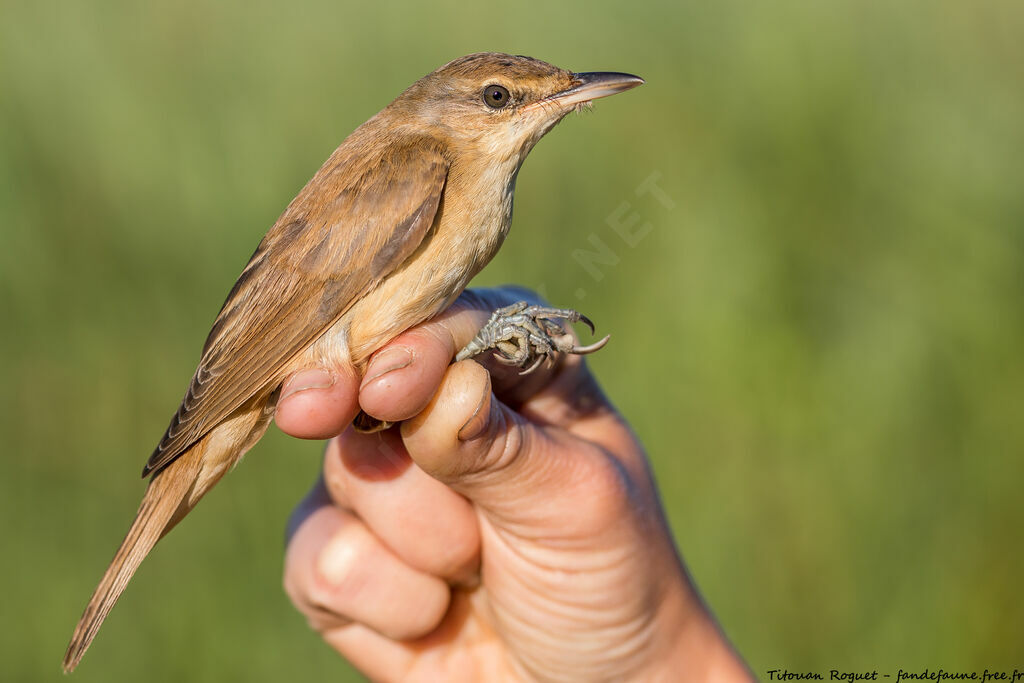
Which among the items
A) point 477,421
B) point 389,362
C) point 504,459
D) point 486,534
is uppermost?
point 389,362

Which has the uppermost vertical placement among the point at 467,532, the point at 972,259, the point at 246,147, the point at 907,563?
the point at 246,147

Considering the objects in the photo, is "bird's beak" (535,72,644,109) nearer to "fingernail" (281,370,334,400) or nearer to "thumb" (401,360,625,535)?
"thumb" (401,360,625,535)

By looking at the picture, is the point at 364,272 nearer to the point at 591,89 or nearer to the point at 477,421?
the point at 477,421

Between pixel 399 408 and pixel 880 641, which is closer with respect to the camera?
pixel 399 408

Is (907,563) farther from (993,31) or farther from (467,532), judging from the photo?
(993,31)

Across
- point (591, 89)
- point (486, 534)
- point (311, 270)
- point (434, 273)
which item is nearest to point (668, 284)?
point (591, 89)

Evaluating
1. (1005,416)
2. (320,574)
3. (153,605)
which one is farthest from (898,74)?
(153,605)

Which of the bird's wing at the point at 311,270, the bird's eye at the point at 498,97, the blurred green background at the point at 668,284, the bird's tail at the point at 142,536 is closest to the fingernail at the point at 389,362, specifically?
the bird's wing at the point at 311,270
